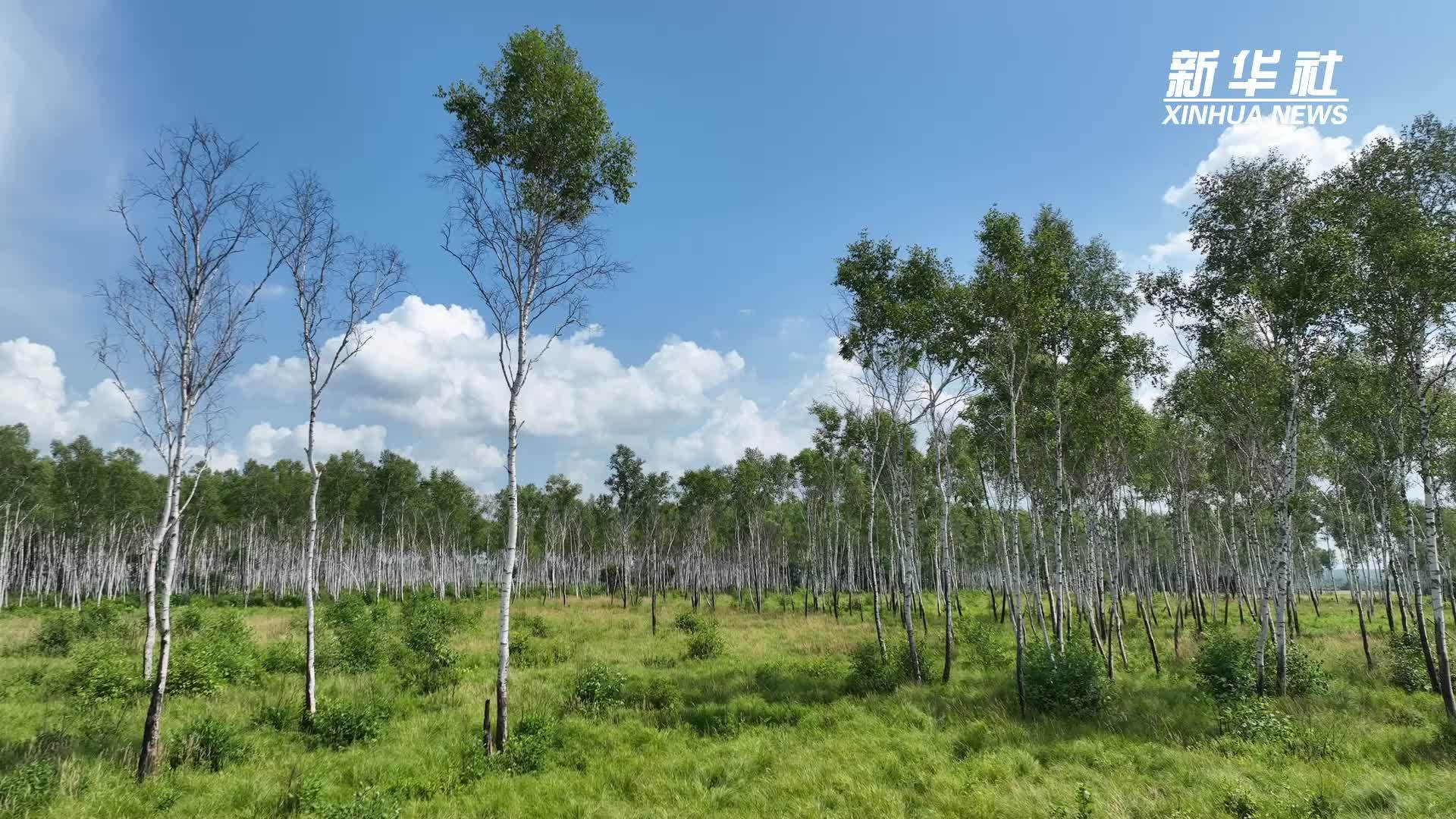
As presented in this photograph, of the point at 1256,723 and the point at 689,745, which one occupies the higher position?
the point at 1256,723

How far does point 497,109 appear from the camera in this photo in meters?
15.5

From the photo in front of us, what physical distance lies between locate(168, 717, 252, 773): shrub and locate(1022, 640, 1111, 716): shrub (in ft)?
60.5

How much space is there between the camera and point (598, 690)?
55.6 feet

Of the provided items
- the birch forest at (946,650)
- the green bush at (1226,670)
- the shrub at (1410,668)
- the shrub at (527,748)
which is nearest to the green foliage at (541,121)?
the birch forest at (946,650)

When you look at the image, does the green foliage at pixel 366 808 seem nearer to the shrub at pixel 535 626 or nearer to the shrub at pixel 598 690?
the shrub at pixel 598 690

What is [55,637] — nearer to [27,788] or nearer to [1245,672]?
[27,788]

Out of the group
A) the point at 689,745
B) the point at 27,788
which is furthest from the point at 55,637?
the point at 689,745

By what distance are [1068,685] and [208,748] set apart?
19681 mm

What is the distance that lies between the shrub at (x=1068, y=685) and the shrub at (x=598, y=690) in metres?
11.1

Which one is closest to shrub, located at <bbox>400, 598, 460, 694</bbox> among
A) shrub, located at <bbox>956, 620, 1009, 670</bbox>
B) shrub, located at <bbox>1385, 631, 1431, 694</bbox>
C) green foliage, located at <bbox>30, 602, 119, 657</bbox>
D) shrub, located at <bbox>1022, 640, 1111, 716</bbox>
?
green foliage, located at <bbox>30, 602, 119, 657</bbox>

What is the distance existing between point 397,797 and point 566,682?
8.80 meters

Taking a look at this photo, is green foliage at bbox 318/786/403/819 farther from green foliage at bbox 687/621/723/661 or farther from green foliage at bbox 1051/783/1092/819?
green foliage at bbox 687/621/723/661

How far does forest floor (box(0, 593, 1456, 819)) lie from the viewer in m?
10.2

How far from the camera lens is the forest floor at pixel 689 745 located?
10203 mm
